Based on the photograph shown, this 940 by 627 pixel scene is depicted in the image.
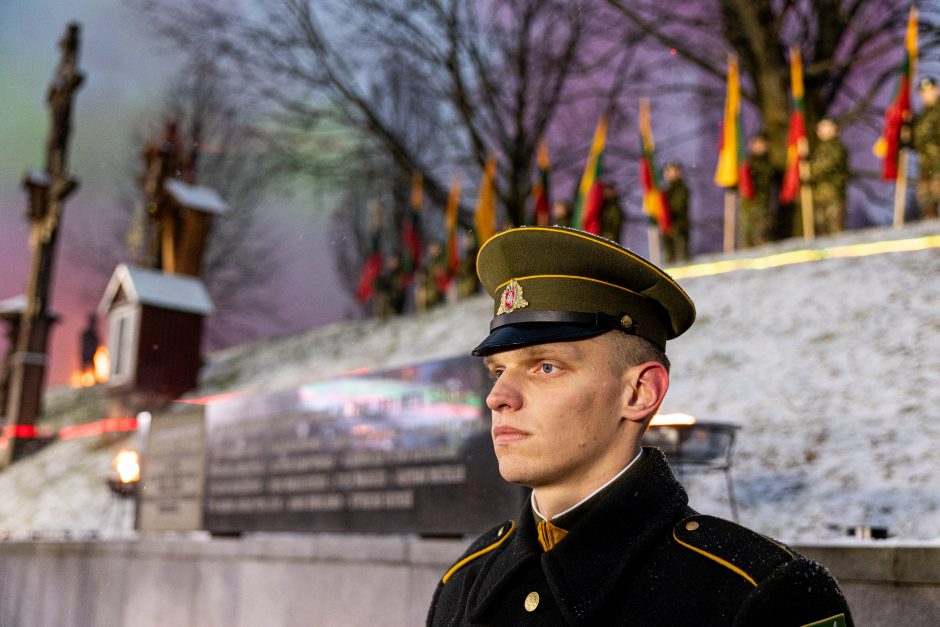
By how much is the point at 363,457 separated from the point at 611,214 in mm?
11342

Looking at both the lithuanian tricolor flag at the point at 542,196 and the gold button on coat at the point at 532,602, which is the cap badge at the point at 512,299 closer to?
the gold button on coat at the point at 532,602

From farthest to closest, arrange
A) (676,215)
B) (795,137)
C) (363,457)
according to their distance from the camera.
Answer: (676,215)
(795,137)
(363,457)

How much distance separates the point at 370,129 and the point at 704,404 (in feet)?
53.6

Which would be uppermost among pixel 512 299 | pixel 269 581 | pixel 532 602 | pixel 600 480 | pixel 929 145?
pixel 929 145

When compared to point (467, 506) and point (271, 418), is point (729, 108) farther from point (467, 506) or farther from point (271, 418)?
point (467, 506)

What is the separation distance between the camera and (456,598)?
241 centimetres

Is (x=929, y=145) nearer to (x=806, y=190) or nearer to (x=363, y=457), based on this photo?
(x=806, y=190)

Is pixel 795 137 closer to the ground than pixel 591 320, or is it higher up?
higher up

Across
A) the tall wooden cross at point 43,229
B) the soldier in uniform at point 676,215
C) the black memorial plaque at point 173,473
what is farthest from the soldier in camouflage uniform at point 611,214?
the tall wooden cross at point 43,229

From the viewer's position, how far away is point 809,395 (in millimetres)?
9570

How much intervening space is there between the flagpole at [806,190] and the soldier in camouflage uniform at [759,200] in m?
0.83

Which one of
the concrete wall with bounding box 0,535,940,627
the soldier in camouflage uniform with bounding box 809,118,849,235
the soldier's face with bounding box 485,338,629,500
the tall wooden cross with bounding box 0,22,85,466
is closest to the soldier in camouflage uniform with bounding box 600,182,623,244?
the soldier in camouflage uniform with bounding box 809,118,849,235

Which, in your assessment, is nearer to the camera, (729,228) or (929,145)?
(929,145)

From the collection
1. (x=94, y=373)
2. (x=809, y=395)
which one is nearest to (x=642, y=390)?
(x=809, y=395)
